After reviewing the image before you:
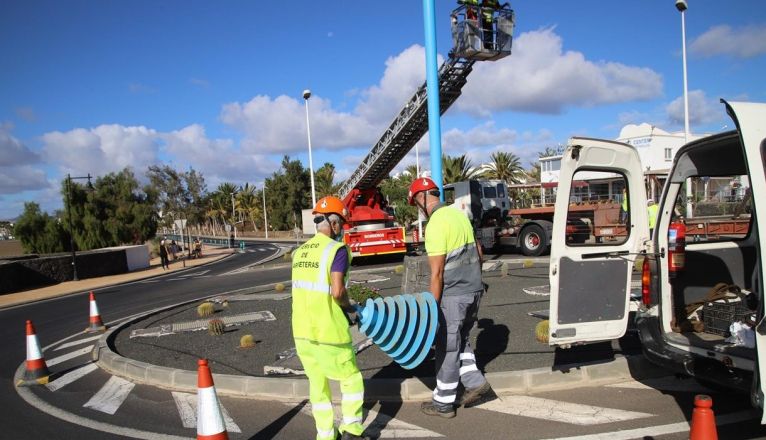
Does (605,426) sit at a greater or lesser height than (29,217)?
lesser

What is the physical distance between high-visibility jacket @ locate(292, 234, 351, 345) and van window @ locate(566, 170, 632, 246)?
529 inches

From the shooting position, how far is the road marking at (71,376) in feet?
22.1

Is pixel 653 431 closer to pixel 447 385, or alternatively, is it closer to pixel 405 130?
pixel 447 385

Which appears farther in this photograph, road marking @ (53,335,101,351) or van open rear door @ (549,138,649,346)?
road marking @ (53,335,101,351)

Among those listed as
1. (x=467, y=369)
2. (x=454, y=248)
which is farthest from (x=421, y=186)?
(x=467, y=369)

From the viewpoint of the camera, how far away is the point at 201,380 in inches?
149

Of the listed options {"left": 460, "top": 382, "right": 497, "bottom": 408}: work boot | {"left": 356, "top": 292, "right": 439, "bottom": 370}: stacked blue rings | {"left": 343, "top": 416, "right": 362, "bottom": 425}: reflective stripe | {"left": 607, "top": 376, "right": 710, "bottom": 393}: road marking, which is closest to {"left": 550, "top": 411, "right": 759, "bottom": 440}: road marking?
{"left": 607, "top": 376, "right": 710, "bottom": 393}: road marking

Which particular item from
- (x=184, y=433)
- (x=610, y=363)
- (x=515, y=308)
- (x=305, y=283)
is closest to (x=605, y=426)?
(x=610, y=363)

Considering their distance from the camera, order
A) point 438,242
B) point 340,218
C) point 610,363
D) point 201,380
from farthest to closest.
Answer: point 610,363, point 438,242, point 340,218, point 201,380

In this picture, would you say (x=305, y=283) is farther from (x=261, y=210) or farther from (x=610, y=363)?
(x=261, y=210)

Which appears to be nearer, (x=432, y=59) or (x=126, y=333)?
(x=126, y=333)

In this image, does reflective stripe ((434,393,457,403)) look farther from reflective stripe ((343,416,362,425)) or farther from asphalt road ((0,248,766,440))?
reflective stripe ((343,416,362,425))

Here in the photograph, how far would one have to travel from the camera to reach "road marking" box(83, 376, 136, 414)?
5660 mm

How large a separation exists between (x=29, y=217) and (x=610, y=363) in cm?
4255
